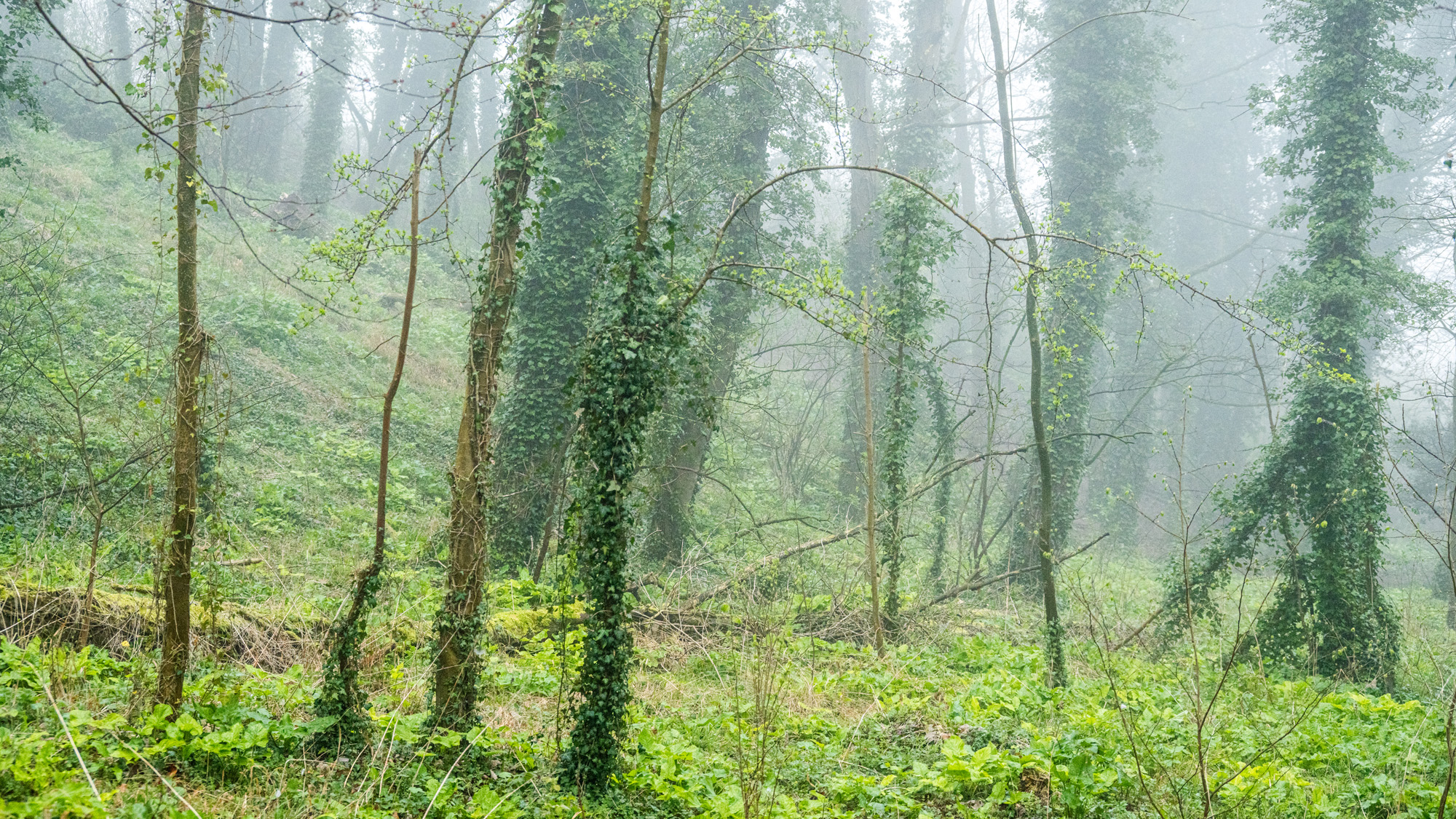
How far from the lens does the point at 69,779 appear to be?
11.6 ft

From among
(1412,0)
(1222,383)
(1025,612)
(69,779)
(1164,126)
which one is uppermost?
(1164,126)

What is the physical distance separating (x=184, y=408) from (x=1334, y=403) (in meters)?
13.1

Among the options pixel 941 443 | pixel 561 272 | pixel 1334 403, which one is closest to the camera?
pixel 1334 403

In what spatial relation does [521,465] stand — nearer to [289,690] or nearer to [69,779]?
[289,690]

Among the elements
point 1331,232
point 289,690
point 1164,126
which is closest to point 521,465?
point 289,690

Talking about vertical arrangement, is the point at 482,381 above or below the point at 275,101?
below

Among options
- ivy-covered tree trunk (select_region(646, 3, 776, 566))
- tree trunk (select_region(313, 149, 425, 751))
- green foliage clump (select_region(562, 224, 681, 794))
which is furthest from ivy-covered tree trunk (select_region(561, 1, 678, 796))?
ivy-covered tree trunk (select_region(646, 3, 776, 566))

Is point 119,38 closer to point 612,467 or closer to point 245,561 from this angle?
point 245,561

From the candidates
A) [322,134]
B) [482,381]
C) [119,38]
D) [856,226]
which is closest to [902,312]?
[482,381]

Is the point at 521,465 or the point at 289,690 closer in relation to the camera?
the point at 289,690

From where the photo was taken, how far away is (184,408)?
4664 mm

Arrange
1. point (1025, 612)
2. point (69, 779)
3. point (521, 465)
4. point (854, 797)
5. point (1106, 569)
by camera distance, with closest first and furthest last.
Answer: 1. point (69, 779)
2. point (854, 797)
3. point (521, 465)
4. point (1025, 612)
5. point (1106, 569)

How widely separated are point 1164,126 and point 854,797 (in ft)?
122

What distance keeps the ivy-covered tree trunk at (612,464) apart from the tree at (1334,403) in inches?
357
